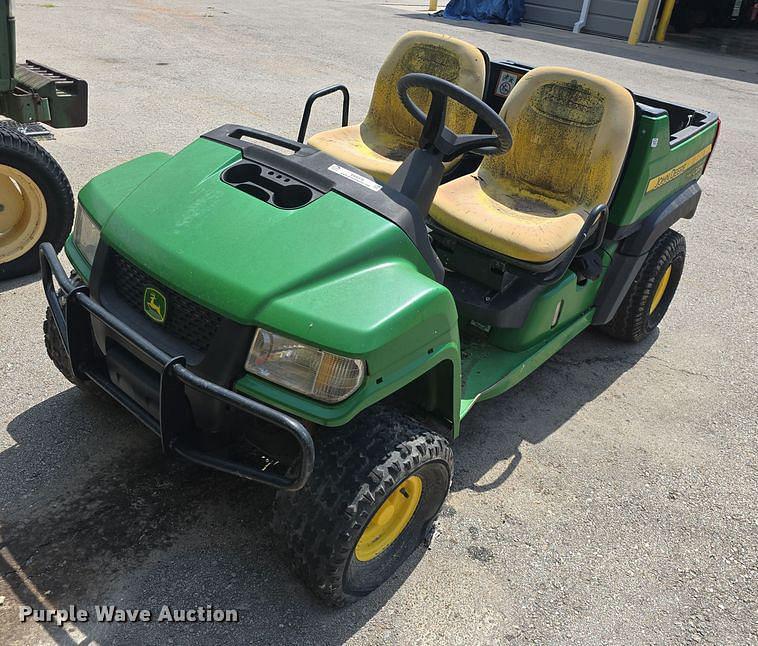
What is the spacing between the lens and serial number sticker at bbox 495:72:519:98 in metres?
3.85

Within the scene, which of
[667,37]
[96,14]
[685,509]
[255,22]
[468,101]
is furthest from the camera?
[667,37]

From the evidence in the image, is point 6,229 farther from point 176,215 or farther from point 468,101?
point 468,101

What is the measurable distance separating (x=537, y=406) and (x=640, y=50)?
12656mm

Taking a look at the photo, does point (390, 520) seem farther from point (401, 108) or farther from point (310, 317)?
point (401, 108)

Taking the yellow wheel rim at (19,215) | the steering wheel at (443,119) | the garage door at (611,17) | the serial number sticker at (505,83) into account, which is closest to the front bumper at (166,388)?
the steering wheel at (443,119)

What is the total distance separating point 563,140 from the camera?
135 inches

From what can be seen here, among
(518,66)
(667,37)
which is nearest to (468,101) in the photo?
Result: (518,66)

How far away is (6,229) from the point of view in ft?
12.1

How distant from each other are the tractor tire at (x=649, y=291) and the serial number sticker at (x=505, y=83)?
1.10 m

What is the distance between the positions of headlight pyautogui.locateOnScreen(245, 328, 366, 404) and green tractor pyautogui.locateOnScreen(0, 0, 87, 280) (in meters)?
2.29

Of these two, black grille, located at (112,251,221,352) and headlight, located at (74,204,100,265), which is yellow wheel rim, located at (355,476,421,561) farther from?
headlight, located at (74,204,100,265)

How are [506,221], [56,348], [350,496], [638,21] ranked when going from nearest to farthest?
[350,496], [56,348], [506,221], [638,21]

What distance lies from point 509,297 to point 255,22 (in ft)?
34.1

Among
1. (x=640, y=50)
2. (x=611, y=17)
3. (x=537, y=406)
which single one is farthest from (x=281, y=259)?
Result: (x=611, y=17)
